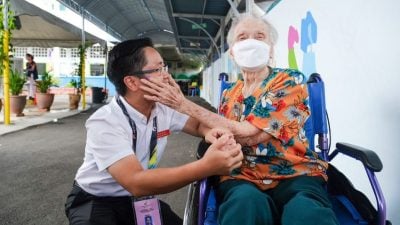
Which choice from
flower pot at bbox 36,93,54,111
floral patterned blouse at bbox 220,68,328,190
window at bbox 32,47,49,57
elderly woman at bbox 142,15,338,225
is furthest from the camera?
window at bbox 32,47,49,57

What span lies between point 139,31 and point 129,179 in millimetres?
26805

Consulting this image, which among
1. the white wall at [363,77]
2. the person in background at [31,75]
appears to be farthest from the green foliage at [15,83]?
the white wall at [363,77]

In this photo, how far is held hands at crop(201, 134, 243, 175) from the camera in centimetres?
114

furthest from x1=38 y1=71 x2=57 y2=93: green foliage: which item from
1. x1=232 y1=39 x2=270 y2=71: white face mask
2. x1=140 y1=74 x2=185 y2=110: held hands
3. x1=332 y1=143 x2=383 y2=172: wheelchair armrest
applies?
x1=332 y1=143 x2=383 y2=172: wheelchair armrest

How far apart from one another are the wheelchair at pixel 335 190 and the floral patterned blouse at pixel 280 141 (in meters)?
0.11

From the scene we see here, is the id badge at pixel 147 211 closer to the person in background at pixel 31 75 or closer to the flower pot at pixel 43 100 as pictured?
the flower pot at pixel 43 100

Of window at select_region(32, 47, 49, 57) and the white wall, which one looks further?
window at select_region(32, 47, 49, 57)

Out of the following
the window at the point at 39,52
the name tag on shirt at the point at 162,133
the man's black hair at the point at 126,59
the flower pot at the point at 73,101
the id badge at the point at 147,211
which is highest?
the window at the point at 39,52

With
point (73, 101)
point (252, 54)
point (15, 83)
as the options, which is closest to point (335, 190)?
point (252, 54)

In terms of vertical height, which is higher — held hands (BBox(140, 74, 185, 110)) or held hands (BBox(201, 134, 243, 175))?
held hands (BBox(140, 74, 185, 110))

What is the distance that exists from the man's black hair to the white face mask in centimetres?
48

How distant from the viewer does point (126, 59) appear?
1485mm

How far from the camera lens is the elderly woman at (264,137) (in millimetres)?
1320

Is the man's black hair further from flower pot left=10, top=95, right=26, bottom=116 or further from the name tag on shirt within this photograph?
flower pot left=10, top=95, right=26, bottom=116
